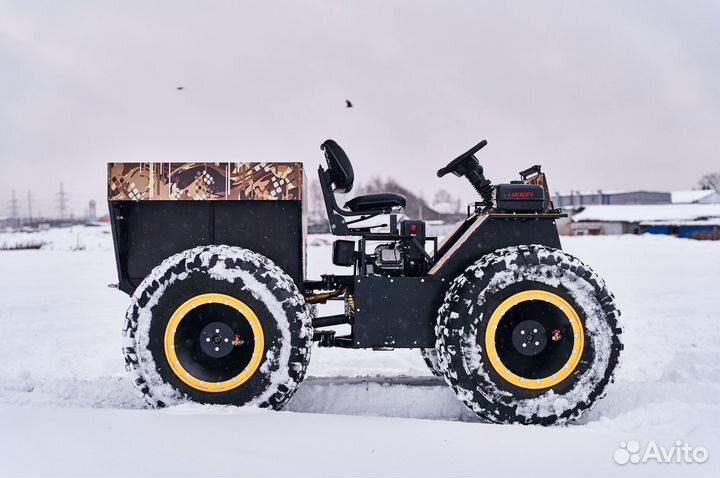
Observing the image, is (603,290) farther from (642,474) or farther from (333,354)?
(333,354)

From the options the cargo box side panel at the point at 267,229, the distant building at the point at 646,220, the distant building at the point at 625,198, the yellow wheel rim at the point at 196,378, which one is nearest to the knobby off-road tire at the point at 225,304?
the yellow wheel rim at the point at 196,378

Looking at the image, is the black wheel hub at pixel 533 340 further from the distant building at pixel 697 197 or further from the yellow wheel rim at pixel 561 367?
the distant building at pixel 697 197

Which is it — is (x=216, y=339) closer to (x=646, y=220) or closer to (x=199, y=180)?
(x=199, y=180)

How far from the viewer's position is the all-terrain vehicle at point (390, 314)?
346 centimetres

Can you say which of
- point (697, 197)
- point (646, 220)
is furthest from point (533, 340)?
point (697, 197)

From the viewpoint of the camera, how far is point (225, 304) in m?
3.54

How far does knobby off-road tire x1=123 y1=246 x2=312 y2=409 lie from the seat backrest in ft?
3.03

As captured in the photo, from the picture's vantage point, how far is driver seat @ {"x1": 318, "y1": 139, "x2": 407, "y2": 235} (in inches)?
159

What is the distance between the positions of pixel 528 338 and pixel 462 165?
143 centimetres

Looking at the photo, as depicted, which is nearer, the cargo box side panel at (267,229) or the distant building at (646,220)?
the cargo box side panel at (267,229)

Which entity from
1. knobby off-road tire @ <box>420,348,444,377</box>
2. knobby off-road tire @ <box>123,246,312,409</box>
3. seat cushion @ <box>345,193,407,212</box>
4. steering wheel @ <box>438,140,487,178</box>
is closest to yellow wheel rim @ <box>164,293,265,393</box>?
knobby off-road tire @ <box>123,246,312,409</box>

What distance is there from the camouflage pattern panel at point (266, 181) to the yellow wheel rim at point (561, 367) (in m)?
1.53

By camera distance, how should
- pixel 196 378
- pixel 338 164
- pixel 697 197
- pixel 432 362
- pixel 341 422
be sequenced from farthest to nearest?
pixel 697 197 < pixel 432 362 < pixel 338 164 < pixel 196 378 < pixel 341 422

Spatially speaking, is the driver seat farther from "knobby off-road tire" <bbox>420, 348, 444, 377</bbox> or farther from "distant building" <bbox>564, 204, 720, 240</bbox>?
"distant building" <bbox>564, 204, 720, 240</bbox>
